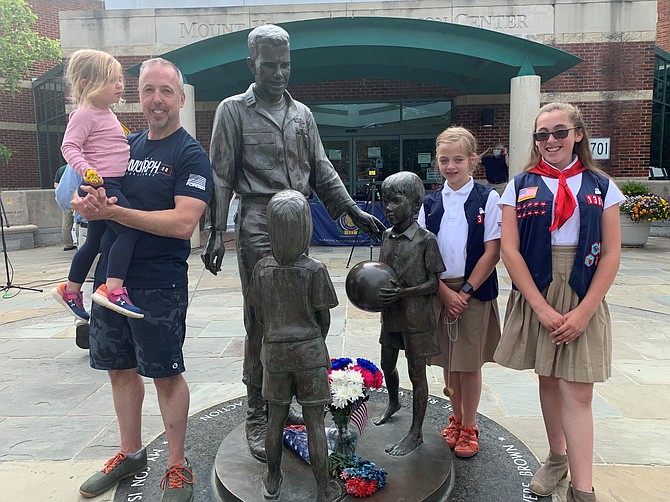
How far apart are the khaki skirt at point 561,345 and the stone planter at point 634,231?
1054 centimetres

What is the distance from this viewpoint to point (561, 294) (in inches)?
99.8

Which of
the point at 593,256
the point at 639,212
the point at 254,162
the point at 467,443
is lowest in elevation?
the point at 467,443

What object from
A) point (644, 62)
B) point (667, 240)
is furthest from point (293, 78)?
point (667, 240)

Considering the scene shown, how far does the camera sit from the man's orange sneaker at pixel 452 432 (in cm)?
309

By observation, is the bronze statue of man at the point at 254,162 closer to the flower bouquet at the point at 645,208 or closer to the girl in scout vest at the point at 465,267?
the girl in scout vest at the point at 465,267

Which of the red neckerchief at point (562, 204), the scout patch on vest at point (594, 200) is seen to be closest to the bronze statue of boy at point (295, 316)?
the red neckerchief at point (562, 204)

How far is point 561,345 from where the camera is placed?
100.0 inches

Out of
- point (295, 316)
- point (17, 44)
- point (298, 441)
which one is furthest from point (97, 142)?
point (17, 44)

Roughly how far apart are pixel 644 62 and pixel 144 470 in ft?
48.3

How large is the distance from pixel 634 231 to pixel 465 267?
10.8m

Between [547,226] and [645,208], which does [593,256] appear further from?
[645,208]

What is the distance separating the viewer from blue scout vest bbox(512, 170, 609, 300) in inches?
96.9

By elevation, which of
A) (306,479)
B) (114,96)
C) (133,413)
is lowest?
(306,479)

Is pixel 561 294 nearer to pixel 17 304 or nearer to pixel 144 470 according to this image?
pixel 144 470
